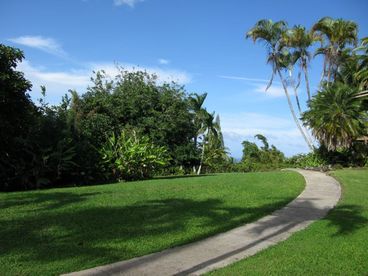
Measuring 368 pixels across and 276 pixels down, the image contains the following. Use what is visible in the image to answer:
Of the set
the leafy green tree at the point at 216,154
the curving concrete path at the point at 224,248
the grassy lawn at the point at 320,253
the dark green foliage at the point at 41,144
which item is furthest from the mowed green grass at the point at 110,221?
the leafy green tree at the point at 216,154

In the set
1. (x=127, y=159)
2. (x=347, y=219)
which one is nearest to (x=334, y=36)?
(x=127, y=159)

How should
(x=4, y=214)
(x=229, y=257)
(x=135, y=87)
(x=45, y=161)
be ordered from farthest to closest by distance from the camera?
(x=135, y=87), (x=45, y=161), (x=4, y=214), (x=229, y=257)

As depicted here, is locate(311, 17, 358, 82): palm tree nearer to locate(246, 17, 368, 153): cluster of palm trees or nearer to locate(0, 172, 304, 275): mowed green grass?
locate(246, 17, 368, 153): cluster of palm trees

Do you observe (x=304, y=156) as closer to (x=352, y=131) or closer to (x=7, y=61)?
(x=352, y=131)

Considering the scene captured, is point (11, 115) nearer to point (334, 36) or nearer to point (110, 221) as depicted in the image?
point (110, 221)

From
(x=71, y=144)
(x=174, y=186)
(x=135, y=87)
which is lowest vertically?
(x=174, y=186)

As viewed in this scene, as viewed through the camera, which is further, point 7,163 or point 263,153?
point 263,153

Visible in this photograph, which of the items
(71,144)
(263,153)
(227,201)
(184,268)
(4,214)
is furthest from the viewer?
(263,153)

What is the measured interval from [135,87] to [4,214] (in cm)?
2231

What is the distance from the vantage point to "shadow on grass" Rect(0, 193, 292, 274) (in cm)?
580

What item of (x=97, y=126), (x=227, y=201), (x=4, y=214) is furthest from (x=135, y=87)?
(x=4, y=214)

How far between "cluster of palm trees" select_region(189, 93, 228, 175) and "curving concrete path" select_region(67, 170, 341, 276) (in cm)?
2174

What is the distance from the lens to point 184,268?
549 cm

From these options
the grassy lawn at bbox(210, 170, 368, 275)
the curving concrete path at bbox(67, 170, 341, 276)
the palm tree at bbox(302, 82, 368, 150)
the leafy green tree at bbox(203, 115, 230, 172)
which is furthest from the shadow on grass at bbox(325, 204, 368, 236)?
the leafy green tree at bbox(203, 115, 230, 172)
